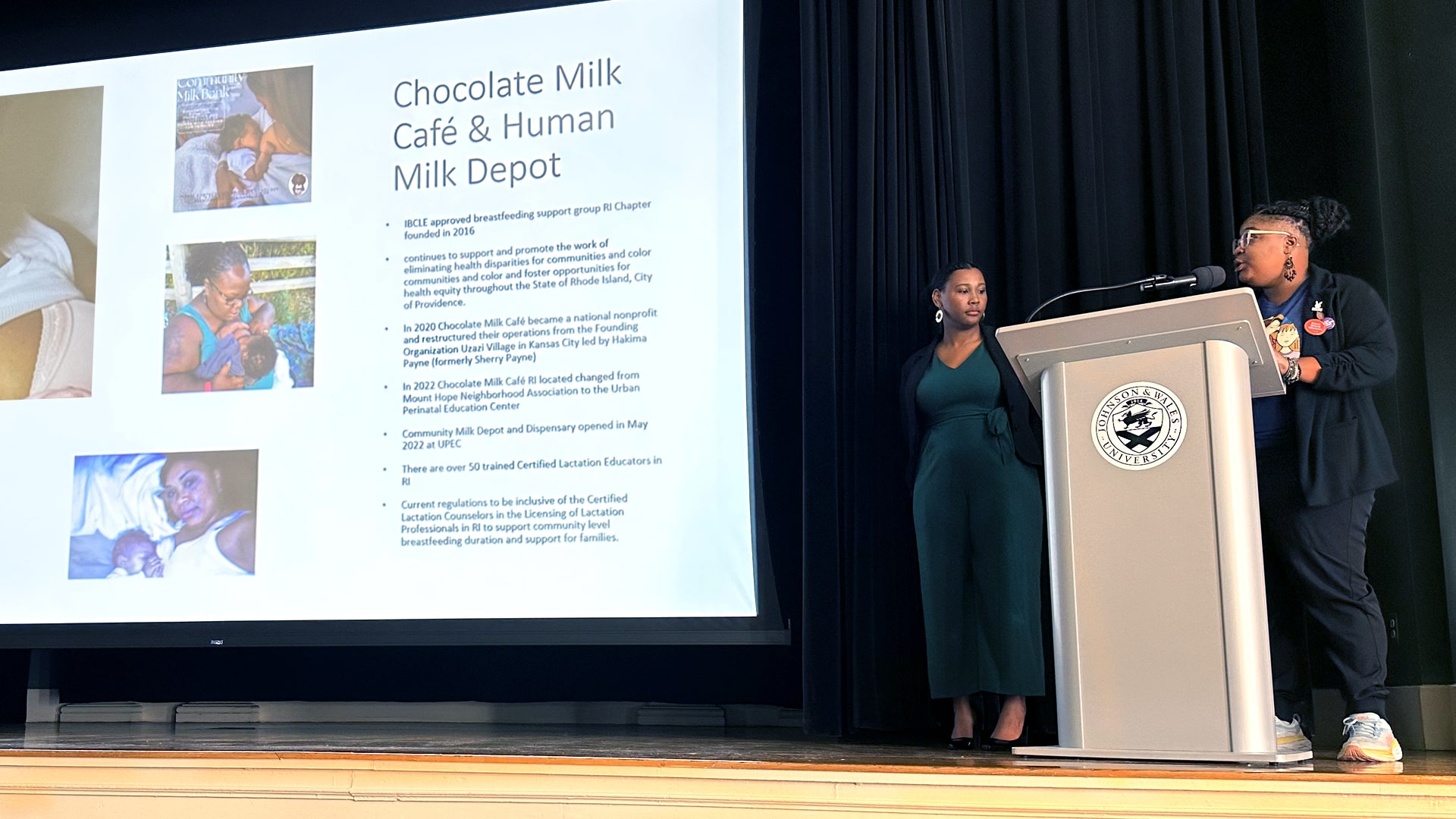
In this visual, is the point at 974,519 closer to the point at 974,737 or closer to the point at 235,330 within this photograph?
the point at 974,737

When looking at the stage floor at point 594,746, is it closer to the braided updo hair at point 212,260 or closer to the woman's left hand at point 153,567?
the woman's left hand at point 153,567

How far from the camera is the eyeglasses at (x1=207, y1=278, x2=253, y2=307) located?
356 centimetres

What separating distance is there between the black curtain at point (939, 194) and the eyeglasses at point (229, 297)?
163cm

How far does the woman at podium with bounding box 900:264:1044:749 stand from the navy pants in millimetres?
504

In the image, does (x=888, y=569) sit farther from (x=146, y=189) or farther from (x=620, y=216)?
(x=146, y=189)

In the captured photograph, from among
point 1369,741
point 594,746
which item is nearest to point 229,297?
point 594,746

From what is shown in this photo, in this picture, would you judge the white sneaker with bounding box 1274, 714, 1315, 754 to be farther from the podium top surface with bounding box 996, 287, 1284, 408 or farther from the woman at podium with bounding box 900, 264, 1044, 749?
the podium top surface with bounding box 996, 287, 1284, 408

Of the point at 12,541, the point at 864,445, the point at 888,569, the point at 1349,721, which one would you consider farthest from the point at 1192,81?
the point at 12,541

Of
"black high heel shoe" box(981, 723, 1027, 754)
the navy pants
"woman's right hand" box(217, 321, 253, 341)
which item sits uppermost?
"woman's right hand" box(217, 321, 253, 341)

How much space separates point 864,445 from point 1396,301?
1371 mm

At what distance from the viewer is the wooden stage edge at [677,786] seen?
195 centimetres

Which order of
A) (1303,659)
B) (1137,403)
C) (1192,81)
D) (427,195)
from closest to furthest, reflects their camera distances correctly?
(1137,403), (1303,659), (1192,81), (427,195)

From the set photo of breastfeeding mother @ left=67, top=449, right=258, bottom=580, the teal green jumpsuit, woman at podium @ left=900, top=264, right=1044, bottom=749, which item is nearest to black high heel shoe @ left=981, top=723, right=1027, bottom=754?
woman at podium @ left=900, top=264, right=1044, bottom=749

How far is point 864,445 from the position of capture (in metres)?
3.21
